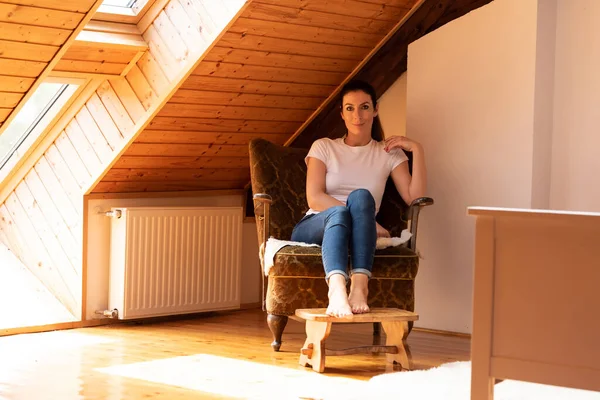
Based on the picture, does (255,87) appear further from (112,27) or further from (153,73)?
(112,27)

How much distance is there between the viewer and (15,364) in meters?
3.82

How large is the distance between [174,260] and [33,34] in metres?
1.66

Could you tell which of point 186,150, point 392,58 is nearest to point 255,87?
point 186,150

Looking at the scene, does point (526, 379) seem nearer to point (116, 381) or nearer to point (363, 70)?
point (116, 381)

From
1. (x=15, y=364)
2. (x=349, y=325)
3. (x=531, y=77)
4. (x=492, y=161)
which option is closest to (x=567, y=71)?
(x=531, y=77)

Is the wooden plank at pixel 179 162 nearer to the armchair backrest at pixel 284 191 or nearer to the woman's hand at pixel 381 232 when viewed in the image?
the armchair backrest at pixel 284 191

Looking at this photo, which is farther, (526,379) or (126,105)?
(126,105)

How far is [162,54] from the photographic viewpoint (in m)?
4.41

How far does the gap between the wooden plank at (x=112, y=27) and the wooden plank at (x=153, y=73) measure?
12cm

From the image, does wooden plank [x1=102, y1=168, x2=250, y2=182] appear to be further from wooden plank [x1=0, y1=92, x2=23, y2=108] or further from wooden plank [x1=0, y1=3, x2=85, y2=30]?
wooden plank [x1=0, y1=3, x2=85, y2=30]

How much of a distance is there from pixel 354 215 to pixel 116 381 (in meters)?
1.14

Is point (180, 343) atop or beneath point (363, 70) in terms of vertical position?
beneath

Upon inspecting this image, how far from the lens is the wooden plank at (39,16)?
11.7 ft

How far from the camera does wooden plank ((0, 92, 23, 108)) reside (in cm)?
396
